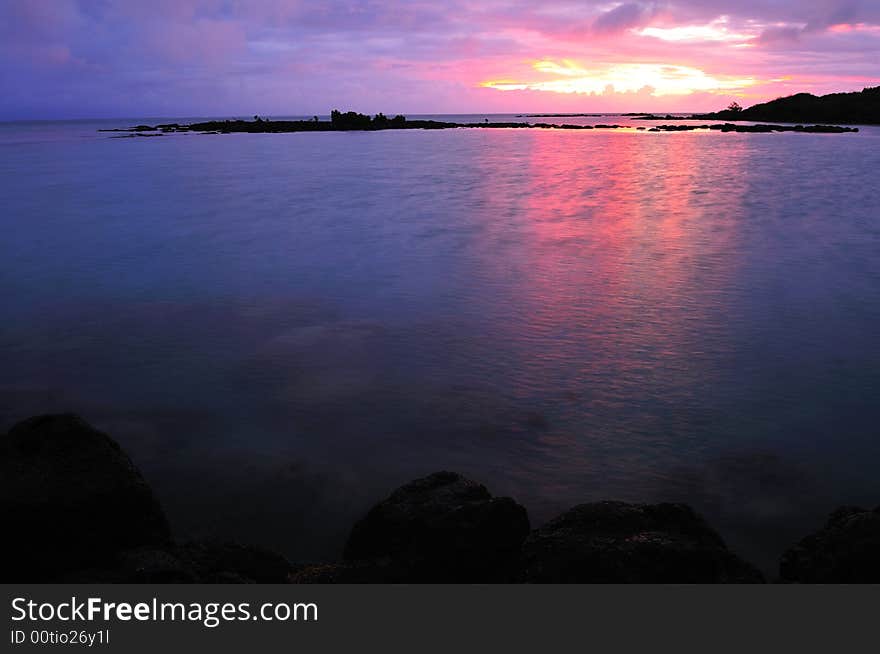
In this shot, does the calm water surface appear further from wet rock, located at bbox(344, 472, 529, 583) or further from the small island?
the small island

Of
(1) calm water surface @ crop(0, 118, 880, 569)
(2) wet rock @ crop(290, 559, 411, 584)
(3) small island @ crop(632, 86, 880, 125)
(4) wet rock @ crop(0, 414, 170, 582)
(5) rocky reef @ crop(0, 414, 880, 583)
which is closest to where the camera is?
(5) rocky reef @ crop(0, 414, 880, 583)

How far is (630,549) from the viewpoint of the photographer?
412 centimetres

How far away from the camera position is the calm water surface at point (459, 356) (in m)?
6.28

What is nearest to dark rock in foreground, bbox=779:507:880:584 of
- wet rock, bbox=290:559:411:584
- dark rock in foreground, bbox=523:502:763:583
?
dark rock in foreground, bbox=523:502:763:583

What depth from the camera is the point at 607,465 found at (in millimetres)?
6531

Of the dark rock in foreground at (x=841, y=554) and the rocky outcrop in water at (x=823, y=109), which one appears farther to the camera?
the rocky outcrop in water at (x=823, y=109)

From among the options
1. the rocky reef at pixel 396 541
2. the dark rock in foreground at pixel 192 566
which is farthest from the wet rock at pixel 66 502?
the dark rock in foreground at pixel 192 566

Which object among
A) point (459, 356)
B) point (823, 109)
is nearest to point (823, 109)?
point (823, 109)

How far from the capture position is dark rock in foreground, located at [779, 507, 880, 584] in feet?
13.3

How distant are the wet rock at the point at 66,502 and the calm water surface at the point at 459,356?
1189 mm

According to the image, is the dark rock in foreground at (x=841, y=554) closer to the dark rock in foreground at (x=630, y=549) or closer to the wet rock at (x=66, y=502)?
the dark rock in foreground at (x=630, y=549)

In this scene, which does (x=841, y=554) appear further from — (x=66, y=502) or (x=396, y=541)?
(x=66, y=502)

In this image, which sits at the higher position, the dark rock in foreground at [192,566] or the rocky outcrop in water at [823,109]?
the dark rock in foreground at [192,566]
